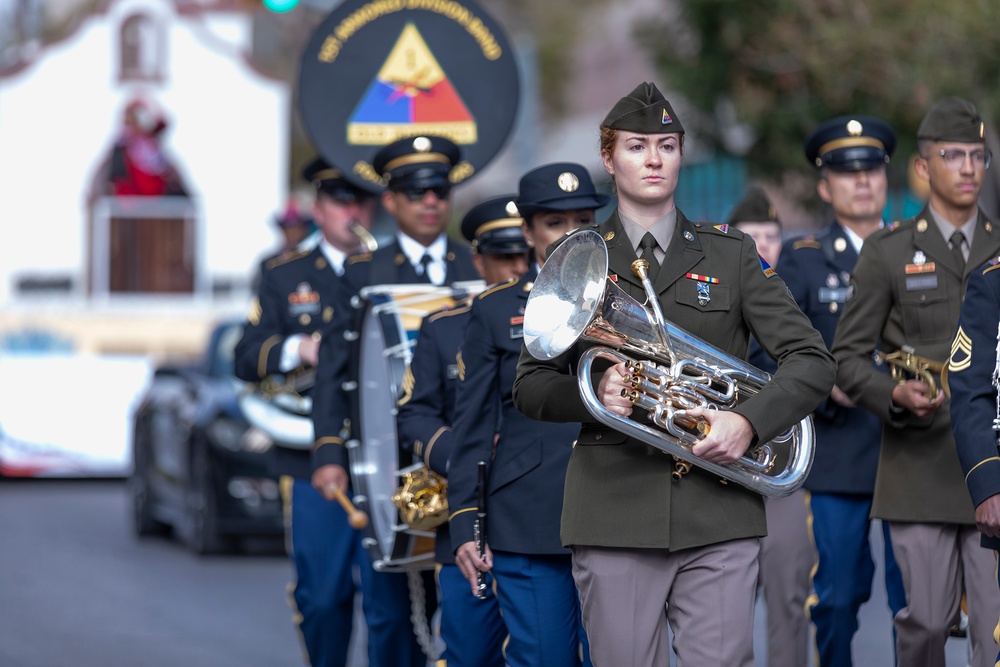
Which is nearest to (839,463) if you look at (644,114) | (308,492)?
(308,492)

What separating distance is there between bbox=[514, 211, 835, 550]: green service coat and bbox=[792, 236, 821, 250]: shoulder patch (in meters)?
2.66

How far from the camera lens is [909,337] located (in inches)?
278

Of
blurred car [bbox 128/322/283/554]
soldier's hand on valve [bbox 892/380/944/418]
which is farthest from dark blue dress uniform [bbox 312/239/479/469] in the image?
blurred car [bbox 128/322/283/554]

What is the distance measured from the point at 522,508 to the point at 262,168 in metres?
28.1

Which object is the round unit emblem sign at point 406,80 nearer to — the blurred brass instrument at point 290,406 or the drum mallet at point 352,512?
the blurred brass instrument at point 290,406

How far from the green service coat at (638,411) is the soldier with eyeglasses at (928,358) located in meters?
1.60

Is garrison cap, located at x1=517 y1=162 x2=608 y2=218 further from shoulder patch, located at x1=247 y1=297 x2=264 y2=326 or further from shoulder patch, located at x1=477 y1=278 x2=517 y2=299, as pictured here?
shoulder patch, located at x1=247 y1=297 x2=264 y2=326

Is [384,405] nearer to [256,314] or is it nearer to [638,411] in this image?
[256,314]

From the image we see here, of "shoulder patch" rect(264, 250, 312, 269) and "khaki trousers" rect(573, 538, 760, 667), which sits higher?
"shoulder patch" rect(264, 250, 312, 269)

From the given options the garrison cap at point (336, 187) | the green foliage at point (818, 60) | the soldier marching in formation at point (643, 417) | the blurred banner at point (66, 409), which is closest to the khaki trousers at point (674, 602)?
the soldier marching in formation at point (643, 417)

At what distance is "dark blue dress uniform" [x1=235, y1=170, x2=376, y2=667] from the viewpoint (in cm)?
853

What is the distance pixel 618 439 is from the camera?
5383 millimetres

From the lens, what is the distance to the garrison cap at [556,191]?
6473mm

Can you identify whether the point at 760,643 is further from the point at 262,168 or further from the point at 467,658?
the point at 262,168
